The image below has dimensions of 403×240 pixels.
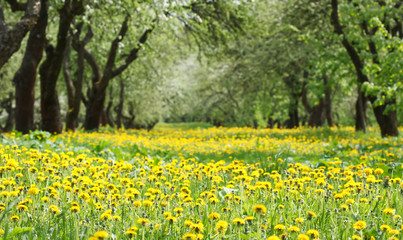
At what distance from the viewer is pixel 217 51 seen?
17.7m

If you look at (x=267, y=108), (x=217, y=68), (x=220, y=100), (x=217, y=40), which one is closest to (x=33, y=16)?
(x=217, y=40)

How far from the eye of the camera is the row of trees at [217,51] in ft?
35.9

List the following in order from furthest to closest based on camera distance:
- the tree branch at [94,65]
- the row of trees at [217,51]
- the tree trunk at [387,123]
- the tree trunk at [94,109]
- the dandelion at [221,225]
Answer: the tree branch at [94,65] < the tree trunk at [94,109] < the tree trunk at [387,123] < the row of trees at [217,51] < the dandelion at [221,225]

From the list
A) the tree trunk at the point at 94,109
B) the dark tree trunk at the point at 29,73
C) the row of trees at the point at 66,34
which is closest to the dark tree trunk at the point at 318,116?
the row of trees at the point at 66,34

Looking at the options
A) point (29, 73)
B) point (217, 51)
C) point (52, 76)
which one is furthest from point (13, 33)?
point (217, 51)

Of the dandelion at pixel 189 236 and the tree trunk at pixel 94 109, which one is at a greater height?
the tree trunk at pixel 94 109

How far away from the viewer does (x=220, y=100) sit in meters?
35.1

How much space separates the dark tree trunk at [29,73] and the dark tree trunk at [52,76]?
2.08 ft

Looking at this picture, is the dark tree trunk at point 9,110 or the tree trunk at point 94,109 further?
the dark tree trunk at point 9,110

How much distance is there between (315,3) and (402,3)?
4.73 meters

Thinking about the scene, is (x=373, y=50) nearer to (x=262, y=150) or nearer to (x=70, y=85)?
(x=262, y=150)

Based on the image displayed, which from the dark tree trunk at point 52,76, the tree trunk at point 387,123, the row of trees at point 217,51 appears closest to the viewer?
the row of trees at point 217,51

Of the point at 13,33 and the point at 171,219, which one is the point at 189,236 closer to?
the point at 171,219

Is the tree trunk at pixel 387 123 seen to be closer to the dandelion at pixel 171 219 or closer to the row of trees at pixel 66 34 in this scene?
the row of trees at pixel 66 34
